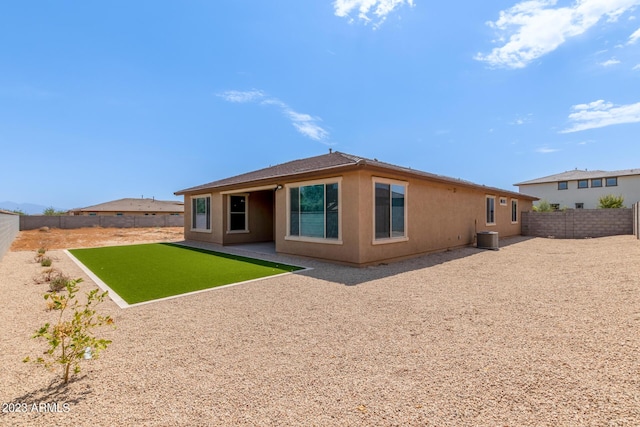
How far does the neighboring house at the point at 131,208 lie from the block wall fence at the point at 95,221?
10.2 metres

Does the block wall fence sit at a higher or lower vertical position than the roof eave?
lower

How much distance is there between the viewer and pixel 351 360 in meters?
3.06

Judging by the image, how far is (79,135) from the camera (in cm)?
1784

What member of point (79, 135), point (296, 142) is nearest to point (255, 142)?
point (296, 142)

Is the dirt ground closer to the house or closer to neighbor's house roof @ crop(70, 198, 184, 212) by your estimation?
the house

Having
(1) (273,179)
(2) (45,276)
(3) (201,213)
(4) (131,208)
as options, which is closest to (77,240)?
(3) (201,213)

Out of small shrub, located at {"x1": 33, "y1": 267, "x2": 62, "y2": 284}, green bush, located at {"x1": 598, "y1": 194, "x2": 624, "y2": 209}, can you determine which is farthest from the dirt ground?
green bush, located at {"x1": 598, "y1": 194, "x2": 624, "y2": 209}

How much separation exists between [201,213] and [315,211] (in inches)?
342

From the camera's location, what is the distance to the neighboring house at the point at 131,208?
39.8 m

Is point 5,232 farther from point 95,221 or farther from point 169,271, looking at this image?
point 95,221

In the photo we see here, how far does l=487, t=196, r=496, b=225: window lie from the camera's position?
15.2 meters

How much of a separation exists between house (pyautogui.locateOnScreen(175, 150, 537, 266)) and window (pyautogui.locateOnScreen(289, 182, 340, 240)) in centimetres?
3

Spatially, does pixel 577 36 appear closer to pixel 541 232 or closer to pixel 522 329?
pixel 522 329

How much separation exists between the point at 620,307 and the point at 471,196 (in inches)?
375
